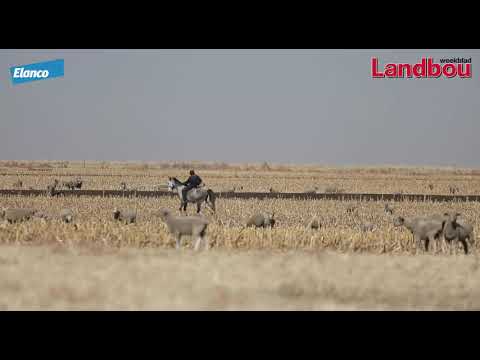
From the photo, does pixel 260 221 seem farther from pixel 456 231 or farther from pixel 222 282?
pixel 222 282

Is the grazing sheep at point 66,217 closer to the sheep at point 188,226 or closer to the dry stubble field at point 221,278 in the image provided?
the dry stubble field at point 221,278

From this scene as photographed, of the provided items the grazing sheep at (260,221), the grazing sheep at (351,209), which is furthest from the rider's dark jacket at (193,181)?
the grazing sheep at (351,209)

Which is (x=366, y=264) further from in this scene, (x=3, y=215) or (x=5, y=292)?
(x=3, y=215)

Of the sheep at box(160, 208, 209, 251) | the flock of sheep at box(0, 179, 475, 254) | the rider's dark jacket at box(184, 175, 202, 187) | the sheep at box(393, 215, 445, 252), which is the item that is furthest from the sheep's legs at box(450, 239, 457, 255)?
the rider's dark jacket at box(184, 175, 202, 187)

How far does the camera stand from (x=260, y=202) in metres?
30.3

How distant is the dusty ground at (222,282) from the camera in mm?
10070

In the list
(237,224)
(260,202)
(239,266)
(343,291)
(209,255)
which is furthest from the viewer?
(260,202)

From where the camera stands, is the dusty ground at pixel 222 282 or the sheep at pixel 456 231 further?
the sheep at pixel 456 231

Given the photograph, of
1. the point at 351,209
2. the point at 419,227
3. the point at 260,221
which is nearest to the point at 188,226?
the point at 260,221

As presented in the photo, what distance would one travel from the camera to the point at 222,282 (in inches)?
417

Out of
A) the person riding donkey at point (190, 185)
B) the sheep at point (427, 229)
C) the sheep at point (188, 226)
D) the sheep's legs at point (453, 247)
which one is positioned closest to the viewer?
the sheep at point (188, 226)

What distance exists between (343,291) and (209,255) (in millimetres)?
3023

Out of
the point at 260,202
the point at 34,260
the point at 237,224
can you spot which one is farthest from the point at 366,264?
the point at 260,202

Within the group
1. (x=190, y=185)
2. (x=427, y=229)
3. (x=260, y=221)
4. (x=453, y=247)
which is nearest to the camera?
(x=427, y=229)
